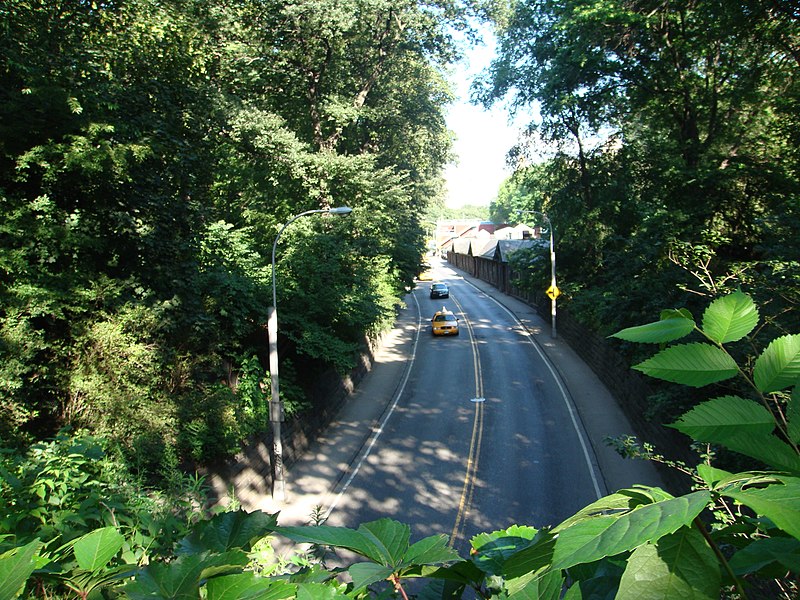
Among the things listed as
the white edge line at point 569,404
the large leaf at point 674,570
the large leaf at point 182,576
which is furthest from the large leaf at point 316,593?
the white edge line at point 569,404

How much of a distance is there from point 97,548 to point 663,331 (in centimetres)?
189

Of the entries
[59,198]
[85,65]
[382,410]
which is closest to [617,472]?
[382,410]

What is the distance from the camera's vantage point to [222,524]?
2057mm

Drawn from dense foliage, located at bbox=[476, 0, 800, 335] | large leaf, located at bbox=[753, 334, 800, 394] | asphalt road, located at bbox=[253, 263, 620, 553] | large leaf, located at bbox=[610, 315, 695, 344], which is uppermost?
dense foliage, located at bbox=[476, 0, 800, 335]

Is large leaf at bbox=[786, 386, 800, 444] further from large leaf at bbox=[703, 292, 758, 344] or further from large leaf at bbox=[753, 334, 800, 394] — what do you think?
large leaf at bbox=[703, 292, 758, 344]

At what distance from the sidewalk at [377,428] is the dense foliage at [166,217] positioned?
2.46 metres

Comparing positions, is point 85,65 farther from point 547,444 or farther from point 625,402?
point 625,402

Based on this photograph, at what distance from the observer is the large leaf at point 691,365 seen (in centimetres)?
143

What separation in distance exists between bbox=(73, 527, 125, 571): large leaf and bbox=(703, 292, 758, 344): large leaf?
6.31 feet

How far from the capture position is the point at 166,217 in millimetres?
15703

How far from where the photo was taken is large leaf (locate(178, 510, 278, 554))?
1954mm

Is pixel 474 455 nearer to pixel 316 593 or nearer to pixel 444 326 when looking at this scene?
pixel 316 593

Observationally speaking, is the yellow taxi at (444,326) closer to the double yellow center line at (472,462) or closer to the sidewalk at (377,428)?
the sidewalk at (377,428)

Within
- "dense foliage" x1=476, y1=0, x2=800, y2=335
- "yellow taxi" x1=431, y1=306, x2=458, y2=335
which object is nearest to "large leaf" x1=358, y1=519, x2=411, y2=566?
"dense foliage" x1=476, y1=0, x2=800, y2=335
